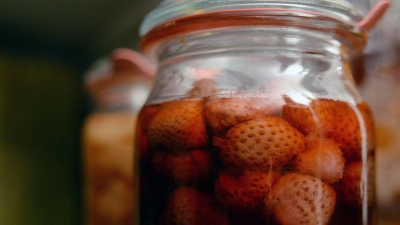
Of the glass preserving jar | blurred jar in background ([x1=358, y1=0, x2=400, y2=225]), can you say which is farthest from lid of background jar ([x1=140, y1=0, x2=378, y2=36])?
blurred jar in background ([x1=358, y1=0, x2=400, y2=225])

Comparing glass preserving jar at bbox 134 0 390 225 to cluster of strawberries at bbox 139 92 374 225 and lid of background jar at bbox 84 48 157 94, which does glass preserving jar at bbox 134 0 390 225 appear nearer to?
cluster of strawberries at bbox 139 92 374 225

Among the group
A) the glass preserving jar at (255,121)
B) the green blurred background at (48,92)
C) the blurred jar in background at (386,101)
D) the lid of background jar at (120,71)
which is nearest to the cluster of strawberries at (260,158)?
the glass preserving jar at (255,121)

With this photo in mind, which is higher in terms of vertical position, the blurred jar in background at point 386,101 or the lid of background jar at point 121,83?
the lid of background jar at point 121,83

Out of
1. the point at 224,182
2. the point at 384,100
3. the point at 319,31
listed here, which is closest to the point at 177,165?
the point at 224,182

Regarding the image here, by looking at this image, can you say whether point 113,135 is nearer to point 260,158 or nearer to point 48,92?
point 48,92

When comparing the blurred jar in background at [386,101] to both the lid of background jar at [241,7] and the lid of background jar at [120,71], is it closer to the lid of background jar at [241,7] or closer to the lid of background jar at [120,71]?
the lid of background jar at [241,7]

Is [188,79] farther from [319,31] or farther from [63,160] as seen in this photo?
[63,160]
